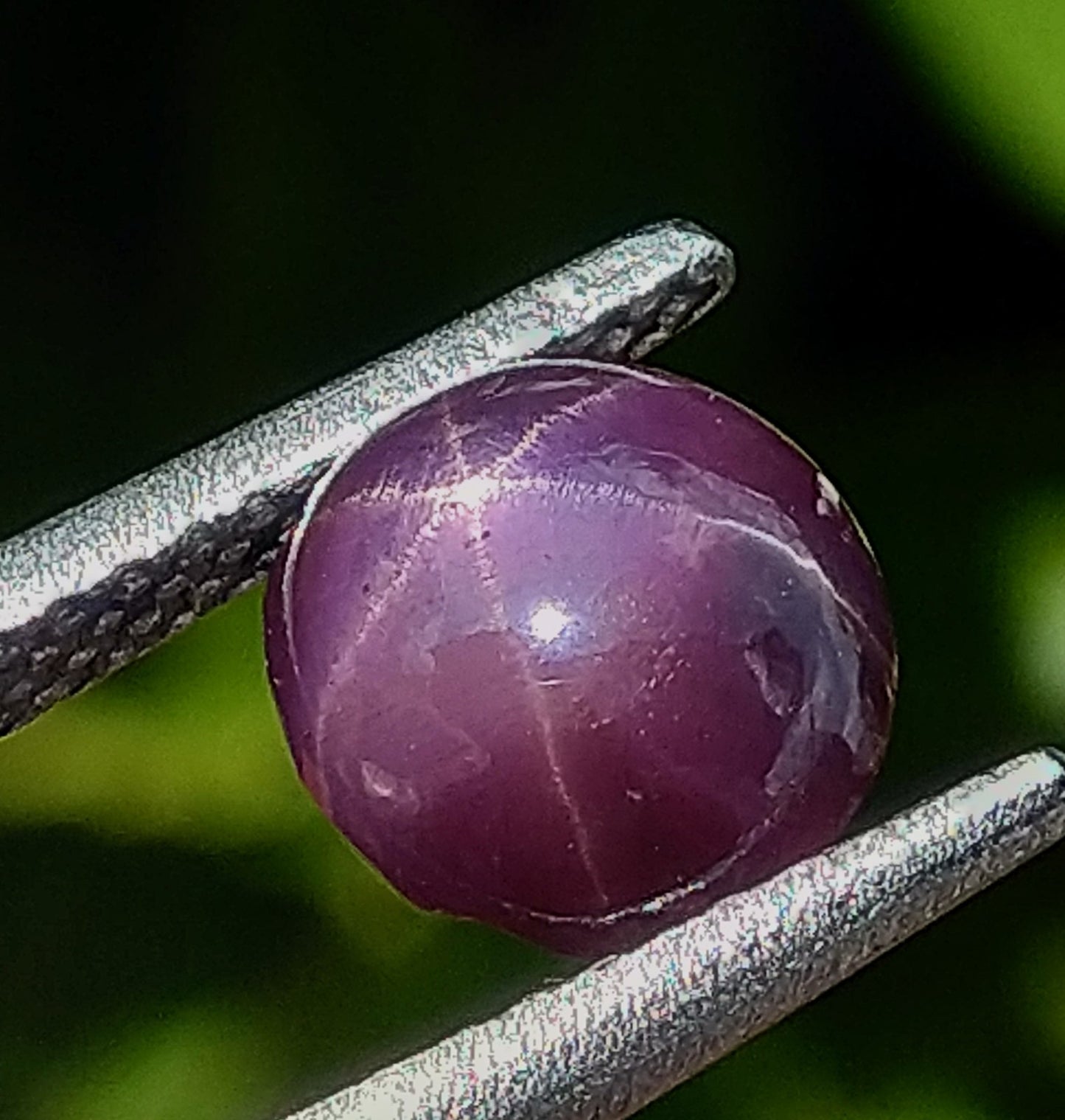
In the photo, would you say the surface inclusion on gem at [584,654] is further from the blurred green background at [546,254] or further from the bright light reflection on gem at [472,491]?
the blurred green background at [546,254]

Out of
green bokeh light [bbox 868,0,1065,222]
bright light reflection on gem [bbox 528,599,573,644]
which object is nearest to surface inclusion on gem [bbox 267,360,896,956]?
bright light reflection on gem [bbox 528,599,573,644]

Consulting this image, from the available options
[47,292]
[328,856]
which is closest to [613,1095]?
[328,856]

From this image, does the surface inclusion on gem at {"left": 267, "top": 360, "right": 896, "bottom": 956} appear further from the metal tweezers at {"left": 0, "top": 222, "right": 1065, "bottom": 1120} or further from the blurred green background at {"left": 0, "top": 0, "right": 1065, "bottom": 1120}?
the blurred green background at {"left": 0, "top": 0, "right": 1065, "bottom": 1120}

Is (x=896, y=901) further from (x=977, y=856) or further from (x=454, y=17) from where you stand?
(x=454, y=17)

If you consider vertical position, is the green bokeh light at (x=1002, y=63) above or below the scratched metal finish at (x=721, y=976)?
above

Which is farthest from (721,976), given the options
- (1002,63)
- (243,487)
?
(1002,63)

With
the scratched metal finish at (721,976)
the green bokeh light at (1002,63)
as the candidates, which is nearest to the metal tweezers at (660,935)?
the scratched metal finish at (721,976)

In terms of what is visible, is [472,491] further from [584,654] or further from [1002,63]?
[1002,63]
